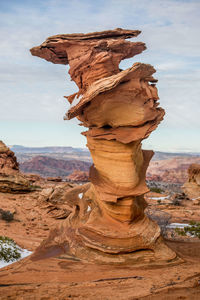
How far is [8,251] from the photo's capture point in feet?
36.1

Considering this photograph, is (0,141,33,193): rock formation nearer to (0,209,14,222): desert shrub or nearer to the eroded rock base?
(0,209,14,222): desert shrub

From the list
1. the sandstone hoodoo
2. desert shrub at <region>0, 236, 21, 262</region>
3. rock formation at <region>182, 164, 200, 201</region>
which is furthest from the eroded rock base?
rock formation at <region>182, 164, 200, 201</region>

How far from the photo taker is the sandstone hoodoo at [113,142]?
7727 millimetres

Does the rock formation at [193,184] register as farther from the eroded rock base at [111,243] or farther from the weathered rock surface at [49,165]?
the weathered rock surface at [49,165]

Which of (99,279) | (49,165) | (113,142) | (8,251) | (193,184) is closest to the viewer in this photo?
Answer: (99,279)

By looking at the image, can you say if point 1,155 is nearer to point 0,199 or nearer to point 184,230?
point 0,199

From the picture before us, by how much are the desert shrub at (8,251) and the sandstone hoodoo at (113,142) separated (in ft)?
8.24

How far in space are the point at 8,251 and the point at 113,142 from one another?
19.6ft

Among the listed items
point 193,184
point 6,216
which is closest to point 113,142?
point 6,216

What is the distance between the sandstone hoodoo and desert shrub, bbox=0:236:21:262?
251 cm

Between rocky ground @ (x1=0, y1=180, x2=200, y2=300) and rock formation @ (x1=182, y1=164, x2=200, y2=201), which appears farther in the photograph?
rock formation @ (x1=182, y1=164, x2=200, y2=201)

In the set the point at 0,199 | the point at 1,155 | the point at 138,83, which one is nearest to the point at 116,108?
the point at 138,83

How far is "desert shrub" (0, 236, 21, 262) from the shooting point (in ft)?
35.2

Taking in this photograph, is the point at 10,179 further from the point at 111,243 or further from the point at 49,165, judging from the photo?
the point at 49,165
